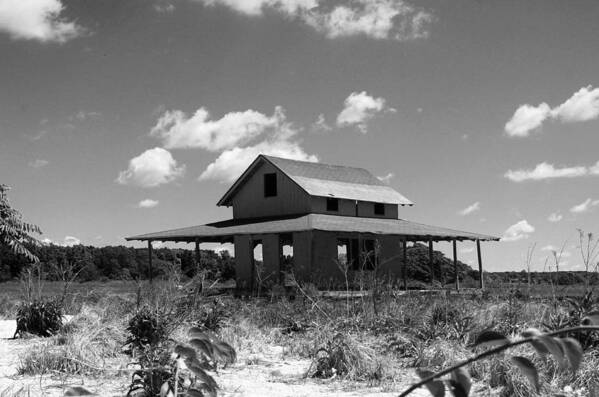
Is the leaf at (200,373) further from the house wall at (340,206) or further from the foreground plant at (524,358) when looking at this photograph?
the house wall at (340,206)

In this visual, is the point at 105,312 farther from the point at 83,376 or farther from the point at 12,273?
the point at 12,273

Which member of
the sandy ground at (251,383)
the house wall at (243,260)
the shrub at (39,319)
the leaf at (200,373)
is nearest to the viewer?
the leaf at (200,373)

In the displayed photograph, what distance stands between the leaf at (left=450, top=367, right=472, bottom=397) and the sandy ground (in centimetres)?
525

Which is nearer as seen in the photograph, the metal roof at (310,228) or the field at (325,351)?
the field at (325,351)

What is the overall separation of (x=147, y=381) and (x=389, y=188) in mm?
30205

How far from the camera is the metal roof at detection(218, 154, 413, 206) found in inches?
1178

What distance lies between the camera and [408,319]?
959cm

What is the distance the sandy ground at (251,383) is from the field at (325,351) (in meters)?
0.01

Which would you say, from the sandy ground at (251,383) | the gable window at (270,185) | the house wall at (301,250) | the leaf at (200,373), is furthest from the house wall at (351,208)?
the leaf at (200,373)

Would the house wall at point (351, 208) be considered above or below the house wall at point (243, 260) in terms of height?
above

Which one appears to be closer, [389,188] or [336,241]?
[336,241]

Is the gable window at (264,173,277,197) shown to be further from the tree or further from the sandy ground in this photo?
the sandy ground

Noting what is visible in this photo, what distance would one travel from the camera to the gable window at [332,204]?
30.1 meters

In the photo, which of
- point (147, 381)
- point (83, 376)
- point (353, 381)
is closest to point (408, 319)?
point (353, 381)
